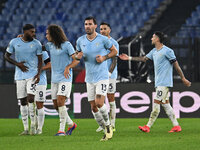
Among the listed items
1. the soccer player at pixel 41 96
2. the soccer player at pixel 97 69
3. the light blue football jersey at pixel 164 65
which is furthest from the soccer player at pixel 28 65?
the light blue football jersey at pixel 164 65

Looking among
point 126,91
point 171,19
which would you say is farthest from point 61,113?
point 171,19

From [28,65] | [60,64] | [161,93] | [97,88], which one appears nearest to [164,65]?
[161,93]

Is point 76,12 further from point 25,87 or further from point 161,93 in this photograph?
Answer: point 25,87

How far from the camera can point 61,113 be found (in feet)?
32.1

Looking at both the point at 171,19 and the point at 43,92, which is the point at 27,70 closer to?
the point at 43,92

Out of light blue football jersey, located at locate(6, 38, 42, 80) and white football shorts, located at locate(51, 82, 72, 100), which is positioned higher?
light blue football jersey, located at locate(6, 38, 42, 80)

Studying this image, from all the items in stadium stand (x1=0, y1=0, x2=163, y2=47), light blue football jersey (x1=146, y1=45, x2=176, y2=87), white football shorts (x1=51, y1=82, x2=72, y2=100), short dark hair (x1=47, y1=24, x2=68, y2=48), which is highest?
stadium stand (x1=0, y1=0, x2=163, y2=47)

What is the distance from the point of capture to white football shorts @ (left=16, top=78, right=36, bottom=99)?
33.5ft

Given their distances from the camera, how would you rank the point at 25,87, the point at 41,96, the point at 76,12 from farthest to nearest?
the point at 76,12
the point at 41,96
the point at 25,87

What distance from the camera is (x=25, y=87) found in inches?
407

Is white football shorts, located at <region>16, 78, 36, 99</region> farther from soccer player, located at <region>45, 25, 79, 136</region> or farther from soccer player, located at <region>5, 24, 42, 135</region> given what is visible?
soccer player, located at <region>45, 25, 79, 136</region>

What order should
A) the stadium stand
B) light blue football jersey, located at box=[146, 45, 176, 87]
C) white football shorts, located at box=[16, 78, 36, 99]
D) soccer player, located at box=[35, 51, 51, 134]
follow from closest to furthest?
white football shorts, located at box=[16, 78, 36, 99] → soccer player, located at box=[35, 51, 51, 134] → light blue football jersey, located at box=[146, 45, 176, 87] → the stadium stand

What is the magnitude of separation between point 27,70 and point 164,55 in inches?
109

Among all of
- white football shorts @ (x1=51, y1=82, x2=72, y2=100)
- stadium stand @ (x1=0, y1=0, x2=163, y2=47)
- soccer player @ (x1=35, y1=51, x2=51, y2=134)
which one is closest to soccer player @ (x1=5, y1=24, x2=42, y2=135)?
soccer player @ (x1=35, y1=51, x2=51, y2=134)
